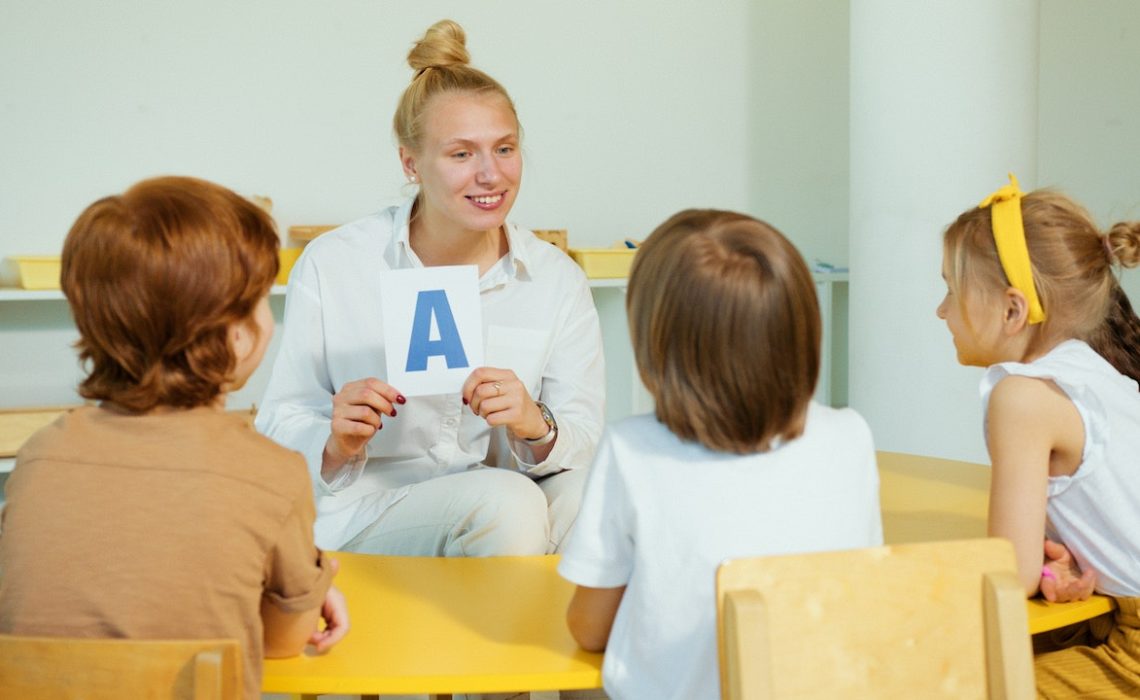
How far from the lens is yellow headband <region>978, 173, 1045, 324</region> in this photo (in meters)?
1.81

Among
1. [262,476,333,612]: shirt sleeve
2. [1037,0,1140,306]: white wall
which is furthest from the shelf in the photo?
[1037,0,1140,306]: white wall

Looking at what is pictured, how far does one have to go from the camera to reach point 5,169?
12.9 ft

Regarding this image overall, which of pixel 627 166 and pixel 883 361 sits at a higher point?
pixel 627 166

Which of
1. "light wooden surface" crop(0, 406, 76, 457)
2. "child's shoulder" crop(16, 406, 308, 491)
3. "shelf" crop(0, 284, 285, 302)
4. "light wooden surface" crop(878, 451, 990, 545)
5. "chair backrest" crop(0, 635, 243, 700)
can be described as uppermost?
"child's shoulder" crop(16, 406, 308, 491)

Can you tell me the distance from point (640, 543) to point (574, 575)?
88mm

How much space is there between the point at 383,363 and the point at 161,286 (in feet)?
3.54

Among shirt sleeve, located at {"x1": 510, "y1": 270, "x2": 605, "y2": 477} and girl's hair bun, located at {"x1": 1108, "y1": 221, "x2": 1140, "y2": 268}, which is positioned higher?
girl's hair bun, located at {"x1": 1108, "y1": 221, "x2": 1140, "y2": 268}

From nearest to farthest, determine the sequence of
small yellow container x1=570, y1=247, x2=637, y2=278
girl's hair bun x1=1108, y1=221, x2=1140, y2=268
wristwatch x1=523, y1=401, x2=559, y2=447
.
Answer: girl's hair bun x1=1108, y1=221, x2=1140, y2=268, wristwatch x1=523, y1=401, x2=559, y2=447, small yellow container x1=570, y1=247, x2=637, y2=278

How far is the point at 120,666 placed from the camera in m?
1.14

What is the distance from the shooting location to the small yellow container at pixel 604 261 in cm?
423

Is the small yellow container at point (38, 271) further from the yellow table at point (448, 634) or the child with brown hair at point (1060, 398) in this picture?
the child with brown hair at point (1060, 398)

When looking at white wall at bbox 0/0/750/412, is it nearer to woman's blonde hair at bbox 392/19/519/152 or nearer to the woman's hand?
woman's blonde hair at bbox 392/19/519/152

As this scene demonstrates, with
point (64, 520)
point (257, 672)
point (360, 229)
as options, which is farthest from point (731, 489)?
point (360, 229)

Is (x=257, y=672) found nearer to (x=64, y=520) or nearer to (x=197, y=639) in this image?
(x=197, y=639)
